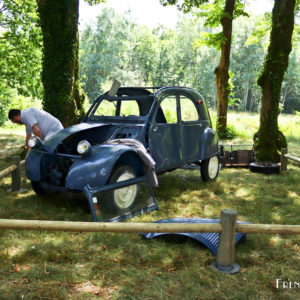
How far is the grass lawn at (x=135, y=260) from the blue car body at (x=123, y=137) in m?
0.68

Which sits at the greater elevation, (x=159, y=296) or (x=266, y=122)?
(x=266, y=122)

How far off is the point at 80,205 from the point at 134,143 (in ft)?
4.58

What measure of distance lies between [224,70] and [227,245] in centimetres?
1299

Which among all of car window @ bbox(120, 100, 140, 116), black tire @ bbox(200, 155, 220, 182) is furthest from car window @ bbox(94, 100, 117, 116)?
black tire @ bbox(200, 155, 220, 182)

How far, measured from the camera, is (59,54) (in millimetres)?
8484

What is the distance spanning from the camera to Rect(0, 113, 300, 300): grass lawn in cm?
298

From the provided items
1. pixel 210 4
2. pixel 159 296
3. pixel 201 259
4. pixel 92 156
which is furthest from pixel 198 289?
pixel 210 4

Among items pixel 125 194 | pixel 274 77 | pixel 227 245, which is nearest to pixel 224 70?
pixel 274 77

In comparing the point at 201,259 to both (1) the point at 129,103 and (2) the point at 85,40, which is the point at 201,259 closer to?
(1) the point at 129,103

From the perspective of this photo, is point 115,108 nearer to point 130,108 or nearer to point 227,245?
point 130,108

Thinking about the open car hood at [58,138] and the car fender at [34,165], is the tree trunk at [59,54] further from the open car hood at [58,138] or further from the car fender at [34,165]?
the car fender at [34,165]

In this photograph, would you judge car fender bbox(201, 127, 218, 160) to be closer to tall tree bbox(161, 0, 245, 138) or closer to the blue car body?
the blue car body

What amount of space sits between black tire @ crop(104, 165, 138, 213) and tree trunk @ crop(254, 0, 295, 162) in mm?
5782

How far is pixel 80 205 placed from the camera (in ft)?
18.1
